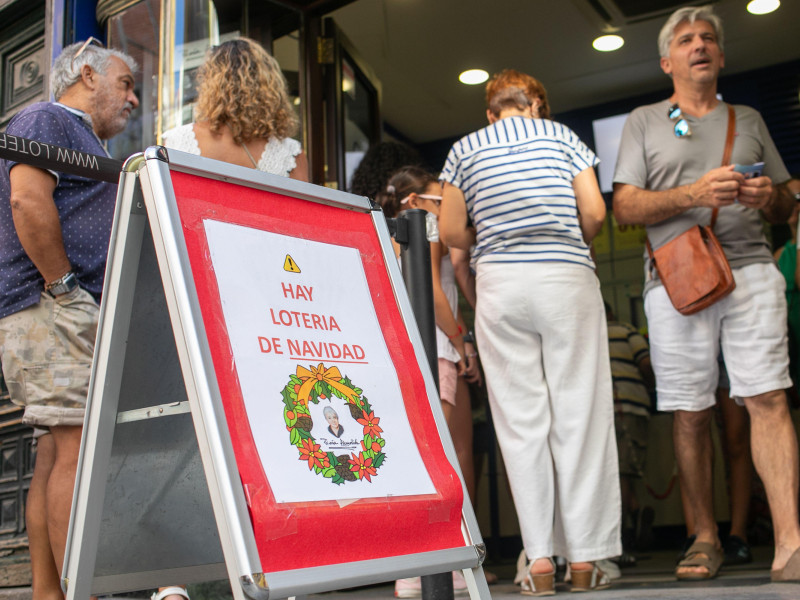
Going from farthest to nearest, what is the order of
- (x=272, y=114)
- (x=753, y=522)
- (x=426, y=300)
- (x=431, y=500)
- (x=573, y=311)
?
(x=753, y=522) < (x=573, y=311) < (x=272, y=114) < (x=426, y=300) < (x=431, y=500)

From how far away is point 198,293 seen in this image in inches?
57.7

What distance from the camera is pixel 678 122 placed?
11.1 feet

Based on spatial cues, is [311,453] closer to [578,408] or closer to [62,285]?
[62,285]

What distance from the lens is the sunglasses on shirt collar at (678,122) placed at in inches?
132

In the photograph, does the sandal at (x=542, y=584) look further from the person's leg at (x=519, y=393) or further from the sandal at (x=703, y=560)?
the sandal at (x=703, y=560)

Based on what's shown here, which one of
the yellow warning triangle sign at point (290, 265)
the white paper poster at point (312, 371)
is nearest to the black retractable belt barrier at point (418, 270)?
the white paper poster at point (312, 371)

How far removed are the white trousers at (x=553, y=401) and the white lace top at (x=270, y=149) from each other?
2.69 feet

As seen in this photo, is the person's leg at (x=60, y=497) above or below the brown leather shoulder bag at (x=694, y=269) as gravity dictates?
below

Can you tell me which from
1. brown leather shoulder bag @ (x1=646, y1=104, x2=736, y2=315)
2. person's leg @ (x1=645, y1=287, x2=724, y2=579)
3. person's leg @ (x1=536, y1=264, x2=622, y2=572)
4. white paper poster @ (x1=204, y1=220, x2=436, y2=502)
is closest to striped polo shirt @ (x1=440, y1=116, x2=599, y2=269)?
person's leg @ (x1=536, y1=264, x2=622, y2=572)

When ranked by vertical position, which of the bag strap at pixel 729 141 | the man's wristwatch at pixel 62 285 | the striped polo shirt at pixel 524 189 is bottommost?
the man's wristwatch at pixel 62 285

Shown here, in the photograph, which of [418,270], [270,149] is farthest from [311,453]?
[270,149]

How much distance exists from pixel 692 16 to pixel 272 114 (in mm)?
1860

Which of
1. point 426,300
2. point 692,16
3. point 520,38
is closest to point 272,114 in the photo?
point 426,300

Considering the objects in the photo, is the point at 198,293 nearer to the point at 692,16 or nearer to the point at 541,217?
the point at 541,217
